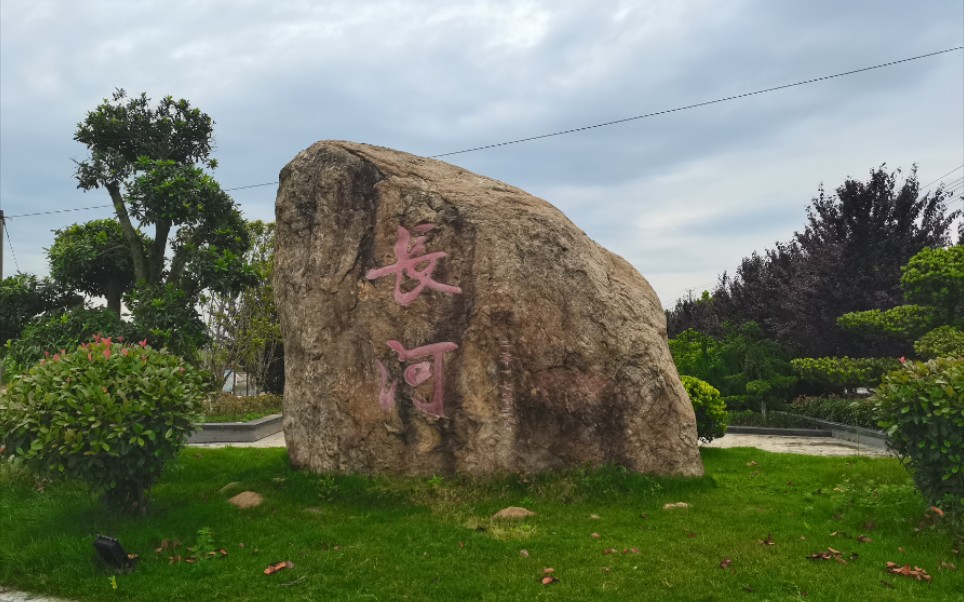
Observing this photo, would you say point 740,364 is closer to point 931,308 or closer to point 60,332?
point 931,308

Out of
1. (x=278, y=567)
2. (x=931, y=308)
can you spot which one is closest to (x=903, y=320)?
(x=931, y=308)

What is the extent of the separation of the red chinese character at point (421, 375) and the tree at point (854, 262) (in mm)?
16288

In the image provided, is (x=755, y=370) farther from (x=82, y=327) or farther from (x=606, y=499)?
(x=82, y=327)

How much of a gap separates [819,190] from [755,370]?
980 centimetres

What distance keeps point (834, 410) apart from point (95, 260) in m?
→ 17.8

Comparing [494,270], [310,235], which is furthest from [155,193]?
[494,270]

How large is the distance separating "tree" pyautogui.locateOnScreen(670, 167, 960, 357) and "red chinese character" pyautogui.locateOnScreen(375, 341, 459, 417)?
1629 cm

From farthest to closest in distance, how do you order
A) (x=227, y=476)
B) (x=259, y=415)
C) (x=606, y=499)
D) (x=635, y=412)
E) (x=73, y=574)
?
(x=259, y=415)
(x=227, y=476)
(x=635, y=412)
(x=606, y=499)
(x=73, y=574)

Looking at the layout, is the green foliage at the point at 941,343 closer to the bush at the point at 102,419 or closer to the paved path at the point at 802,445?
the paved path at the point at 802,445

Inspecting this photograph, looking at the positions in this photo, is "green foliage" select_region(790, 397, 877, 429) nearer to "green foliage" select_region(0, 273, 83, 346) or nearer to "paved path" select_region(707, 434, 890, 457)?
"paved path" select_region(707, 434, 890, 457)

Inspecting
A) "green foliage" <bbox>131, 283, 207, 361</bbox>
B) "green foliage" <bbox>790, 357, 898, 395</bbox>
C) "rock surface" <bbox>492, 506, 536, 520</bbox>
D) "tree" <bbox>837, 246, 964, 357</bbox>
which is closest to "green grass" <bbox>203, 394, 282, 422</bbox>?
"green foliage" <bbox>131, 283, 207, 361</bbox>

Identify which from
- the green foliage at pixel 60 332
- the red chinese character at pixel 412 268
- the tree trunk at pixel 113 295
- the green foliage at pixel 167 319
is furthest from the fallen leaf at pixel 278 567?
the tree trunk at pixel 113 295

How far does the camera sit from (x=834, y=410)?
54.7 ft

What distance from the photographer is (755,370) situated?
18.0 metres
